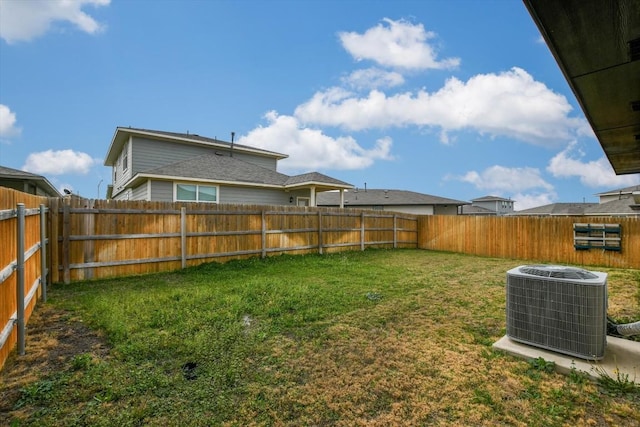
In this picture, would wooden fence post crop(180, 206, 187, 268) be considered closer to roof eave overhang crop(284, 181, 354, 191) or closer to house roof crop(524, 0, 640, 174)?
roof eave overhang crop(284, 181, 354, 191)

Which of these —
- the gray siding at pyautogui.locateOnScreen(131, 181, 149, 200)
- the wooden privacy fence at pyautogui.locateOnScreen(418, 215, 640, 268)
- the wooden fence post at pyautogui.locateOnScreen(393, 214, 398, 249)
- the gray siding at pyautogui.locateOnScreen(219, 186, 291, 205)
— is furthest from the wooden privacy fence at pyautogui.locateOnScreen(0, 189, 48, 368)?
the wooden privacy fence at pyautogui.locateOnScreen(418, 215, 640, 268)

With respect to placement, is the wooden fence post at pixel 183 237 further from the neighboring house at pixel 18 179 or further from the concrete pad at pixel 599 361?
the neighboring house at pixel 18 179

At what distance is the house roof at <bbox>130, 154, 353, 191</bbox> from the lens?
482 inches

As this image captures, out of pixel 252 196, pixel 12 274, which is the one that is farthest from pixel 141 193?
pixel 12 274

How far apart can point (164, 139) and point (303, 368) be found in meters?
15.4

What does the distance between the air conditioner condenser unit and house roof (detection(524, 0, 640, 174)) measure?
6.18 ft

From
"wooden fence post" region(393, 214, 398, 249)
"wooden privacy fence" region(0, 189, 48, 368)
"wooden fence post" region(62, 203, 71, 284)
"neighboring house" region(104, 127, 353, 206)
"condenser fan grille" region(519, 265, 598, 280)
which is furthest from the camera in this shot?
"wooden fence post" region(393, 214, 398, 249)

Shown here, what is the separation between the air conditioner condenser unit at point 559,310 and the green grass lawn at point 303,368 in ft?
1.15

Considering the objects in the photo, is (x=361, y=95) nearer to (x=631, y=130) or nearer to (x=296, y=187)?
(x=296, y=187)

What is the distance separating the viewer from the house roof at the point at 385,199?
2738 cm

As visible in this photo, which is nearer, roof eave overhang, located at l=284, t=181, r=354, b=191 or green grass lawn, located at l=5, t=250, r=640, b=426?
green grass lawn, located at l=5, t=250, r=640, b=426

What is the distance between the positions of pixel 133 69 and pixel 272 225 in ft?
31.4

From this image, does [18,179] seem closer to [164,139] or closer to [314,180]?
[164,139]

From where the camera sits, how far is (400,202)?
1074 inches
